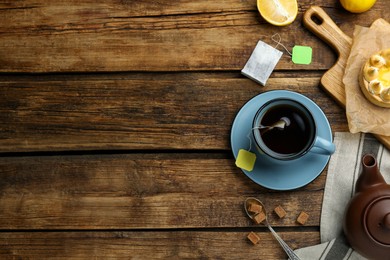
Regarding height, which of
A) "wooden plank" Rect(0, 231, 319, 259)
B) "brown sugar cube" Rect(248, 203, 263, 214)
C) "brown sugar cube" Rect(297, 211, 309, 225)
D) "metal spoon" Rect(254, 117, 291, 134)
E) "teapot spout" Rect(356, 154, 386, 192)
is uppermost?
"metal spoon" Rect(254, 117, 291, 134)

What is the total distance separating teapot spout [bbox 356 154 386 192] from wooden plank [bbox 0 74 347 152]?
135 millimetres

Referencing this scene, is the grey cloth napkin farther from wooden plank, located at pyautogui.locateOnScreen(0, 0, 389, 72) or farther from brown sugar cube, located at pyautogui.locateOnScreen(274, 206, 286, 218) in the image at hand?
wooden plank, located at pyautogui.locateOnScreen(0, 0, 389, 72)

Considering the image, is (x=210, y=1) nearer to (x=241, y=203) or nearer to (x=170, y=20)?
(x=170, y=20)

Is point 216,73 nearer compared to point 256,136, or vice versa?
point 256,136

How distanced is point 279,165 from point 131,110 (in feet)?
1.16

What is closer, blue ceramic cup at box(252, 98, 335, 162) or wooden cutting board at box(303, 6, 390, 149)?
blue ceramic cup at box(252, 98, 335, 162)

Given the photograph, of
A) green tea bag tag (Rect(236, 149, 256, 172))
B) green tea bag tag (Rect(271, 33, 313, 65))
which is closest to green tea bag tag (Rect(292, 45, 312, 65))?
green tea bag tag (Rect(271, 33, 313, 65))

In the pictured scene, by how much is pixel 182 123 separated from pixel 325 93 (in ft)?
1.08

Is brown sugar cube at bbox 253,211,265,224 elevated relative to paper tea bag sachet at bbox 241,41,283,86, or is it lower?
lower

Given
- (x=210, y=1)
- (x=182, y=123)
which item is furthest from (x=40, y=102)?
(x=210, y=1)

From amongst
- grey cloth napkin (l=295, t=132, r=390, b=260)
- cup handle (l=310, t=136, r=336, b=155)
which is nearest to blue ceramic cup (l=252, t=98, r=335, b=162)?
cup handle (l=310, t=136, r=336, b=155)

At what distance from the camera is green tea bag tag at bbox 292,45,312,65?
1.27 metres

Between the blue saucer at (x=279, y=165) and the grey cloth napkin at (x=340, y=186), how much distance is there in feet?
0.13

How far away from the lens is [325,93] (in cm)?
126
